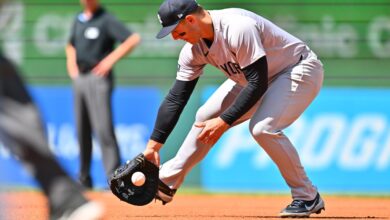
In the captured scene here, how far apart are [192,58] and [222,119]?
559 millimetres

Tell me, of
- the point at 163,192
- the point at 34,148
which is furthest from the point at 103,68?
the point at 34,148

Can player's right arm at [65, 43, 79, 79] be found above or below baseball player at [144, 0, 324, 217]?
below

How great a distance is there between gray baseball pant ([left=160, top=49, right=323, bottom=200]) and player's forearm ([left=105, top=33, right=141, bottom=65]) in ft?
9.62

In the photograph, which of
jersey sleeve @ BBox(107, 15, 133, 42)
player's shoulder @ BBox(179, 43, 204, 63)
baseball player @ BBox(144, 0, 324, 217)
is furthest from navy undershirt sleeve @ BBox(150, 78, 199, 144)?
jersey sleeve @ BBox(107, 15, 133, 42)

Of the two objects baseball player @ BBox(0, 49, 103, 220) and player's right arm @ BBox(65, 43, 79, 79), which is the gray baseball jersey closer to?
baseball player @ BBox(0, 49, 103, 220)

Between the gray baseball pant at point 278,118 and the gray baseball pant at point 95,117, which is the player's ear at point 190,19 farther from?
the gray baseball pant at point 95,117

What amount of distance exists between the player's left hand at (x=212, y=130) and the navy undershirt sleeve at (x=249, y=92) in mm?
40

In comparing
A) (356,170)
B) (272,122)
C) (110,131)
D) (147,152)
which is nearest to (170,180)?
(147,152)

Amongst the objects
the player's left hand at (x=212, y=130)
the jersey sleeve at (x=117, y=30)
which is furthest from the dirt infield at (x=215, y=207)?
the jersey sleeve at (x=117, y=30)

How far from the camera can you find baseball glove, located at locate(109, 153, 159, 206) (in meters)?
7.70

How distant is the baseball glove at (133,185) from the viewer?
7.70m

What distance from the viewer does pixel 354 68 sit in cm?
1338

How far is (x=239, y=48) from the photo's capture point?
7.11 m

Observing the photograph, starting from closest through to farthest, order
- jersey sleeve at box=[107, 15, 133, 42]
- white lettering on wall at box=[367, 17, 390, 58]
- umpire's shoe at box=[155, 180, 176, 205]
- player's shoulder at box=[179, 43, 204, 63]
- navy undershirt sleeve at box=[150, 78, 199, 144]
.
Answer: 1. player's shoulder at box=[179, 43, 204, 63]
2. navy undershirt sleeve at box=[150, 78, 199, 144]
3. umpire's shoe at box=[155, 180, 176, 205]
4. jersey sleeve at box=[107, 15, 133, 42]
5. white lettering on wall at box=[367, 17, 390, 58]
